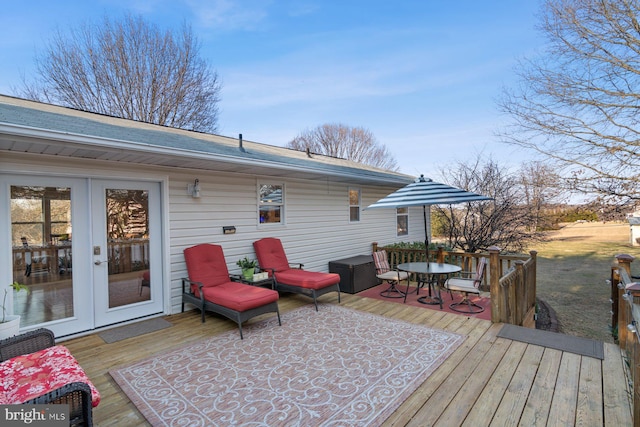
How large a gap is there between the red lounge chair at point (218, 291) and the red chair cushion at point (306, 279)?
34.0 inches

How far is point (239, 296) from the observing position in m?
4.54

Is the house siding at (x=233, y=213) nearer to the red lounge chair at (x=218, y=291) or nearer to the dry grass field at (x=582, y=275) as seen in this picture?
the red lounge chair at (x=218, y=291)

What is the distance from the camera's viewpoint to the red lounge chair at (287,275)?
18.4ft

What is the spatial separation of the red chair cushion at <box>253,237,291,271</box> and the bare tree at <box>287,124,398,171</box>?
1920 cm

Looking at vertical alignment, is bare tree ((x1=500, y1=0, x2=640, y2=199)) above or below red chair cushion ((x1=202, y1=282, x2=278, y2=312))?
above

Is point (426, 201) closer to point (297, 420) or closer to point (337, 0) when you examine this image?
point (297, 420)

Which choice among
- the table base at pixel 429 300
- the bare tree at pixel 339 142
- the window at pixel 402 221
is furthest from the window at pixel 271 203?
the bare tree at pixel 339 142

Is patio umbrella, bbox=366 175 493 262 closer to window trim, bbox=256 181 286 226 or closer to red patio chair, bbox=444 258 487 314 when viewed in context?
red patio chair, bbox=444 258 487 314

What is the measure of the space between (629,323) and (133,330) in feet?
19.7

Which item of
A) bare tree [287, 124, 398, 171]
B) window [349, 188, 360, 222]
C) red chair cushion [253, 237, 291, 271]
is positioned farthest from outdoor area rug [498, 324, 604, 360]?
bare tree [287, 124, 398, 171]

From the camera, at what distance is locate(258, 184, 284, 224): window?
6.66 meters

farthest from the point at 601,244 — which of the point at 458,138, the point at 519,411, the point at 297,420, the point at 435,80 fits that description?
the point at 297,420

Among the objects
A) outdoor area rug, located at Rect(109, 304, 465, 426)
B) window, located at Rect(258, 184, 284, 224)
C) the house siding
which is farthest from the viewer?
window, located at Rect(258, 184, 284, 224)

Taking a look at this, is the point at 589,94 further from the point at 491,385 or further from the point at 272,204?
the point at 272,204
